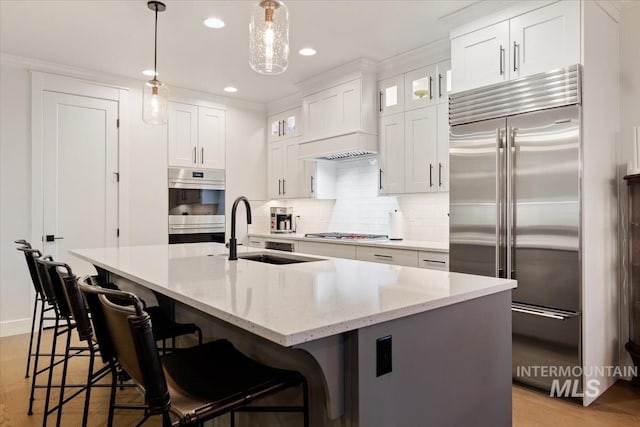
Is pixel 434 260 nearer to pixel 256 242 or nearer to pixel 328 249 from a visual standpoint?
pixel 328 249

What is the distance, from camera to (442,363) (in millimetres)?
1405

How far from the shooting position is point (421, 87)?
3.88 m

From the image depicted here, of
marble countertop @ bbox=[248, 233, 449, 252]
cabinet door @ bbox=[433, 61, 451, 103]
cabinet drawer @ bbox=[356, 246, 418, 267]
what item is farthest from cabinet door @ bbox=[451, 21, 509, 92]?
cabinet drawer @ bbox=[356, 246, 418, 267]

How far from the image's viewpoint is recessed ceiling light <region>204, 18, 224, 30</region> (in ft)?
10.6

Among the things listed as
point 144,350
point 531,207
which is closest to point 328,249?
point 531,207

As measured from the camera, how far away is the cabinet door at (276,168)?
5547 mm

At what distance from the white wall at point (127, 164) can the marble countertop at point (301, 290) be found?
2.41 meters

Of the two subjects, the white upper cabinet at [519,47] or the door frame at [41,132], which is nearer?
the white upper cabinet at [519,47]

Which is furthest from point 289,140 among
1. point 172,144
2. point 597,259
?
point 597,259

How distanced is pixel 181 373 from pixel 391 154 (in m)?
3.19

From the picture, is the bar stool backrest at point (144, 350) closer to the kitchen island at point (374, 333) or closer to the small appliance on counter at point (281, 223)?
the kitchen island at point (374, 333)

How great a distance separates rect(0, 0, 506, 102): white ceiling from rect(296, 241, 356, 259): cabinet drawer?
1869 mm

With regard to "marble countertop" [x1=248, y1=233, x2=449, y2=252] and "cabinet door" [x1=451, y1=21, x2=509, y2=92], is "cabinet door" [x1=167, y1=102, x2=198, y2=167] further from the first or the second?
"cabinet door" [x1=451, y1=21, x2=509, y2=92]

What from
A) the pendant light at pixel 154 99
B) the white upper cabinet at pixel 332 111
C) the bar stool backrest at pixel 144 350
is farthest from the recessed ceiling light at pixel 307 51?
the bar stool backrest at pixel 144 350
